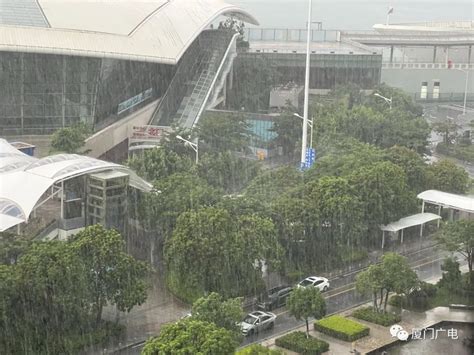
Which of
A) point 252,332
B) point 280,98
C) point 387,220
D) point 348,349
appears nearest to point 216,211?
point 252,332

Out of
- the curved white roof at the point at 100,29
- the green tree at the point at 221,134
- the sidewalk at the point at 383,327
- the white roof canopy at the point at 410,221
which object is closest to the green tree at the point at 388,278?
the sidewalk at the point at 383,327

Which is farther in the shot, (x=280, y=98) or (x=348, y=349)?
(x=280, y=98)

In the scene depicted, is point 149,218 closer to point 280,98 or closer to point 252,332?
point 252,332

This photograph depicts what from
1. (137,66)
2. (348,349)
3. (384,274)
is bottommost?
(348,349)

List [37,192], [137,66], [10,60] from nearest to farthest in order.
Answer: [37,192] < [10,60] < [137,66]

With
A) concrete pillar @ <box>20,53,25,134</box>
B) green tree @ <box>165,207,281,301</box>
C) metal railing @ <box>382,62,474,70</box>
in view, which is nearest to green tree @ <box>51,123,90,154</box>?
concrete pillar @ <box>20,53,25,134</box>

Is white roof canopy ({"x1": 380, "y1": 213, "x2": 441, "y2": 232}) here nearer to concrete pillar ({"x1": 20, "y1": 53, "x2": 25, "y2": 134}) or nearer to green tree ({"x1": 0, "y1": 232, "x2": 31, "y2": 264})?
green tree ({"x1": 0, "y1": 232, "x2": 31, "y2": 264})

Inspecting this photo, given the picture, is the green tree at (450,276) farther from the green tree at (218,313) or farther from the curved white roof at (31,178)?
the curved white roof at (31,178)
